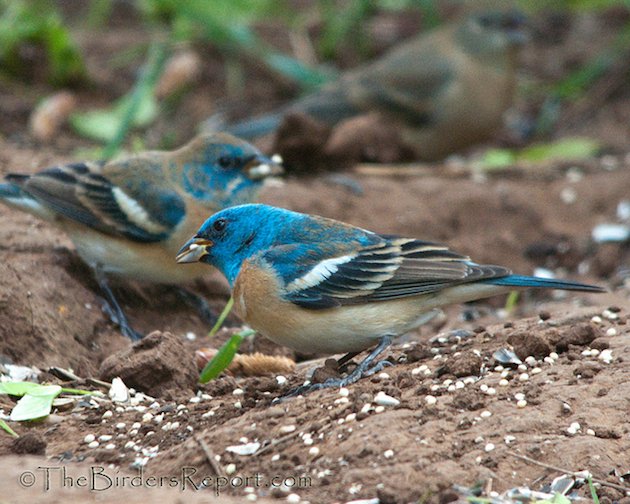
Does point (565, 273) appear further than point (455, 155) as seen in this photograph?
No

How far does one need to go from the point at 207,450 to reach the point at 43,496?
0.61 m

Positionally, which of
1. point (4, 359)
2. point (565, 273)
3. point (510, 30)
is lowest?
point (565, 273)

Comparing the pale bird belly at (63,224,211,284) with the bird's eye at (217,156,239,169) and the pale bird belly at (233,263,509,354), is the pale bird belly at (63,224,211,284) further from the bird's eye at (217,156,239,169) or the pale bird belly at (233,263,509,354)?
the pale bird belly at (233,263,509,354)

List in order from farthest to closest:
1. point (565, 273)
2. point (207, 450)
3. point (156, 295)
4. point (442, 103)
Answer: point (442, 103) → point (565, 273) → point (156, 295) → point (207, 450)

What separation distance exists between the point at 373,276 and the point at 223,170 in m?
1.76

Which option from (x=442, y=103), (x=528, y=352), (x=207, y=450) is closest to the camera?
(x=207, y=450)

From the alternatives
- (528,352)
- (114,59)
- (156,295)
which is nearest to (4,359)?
(156,295)

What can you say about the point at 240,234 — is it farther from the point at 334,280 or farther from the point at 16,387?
the point at 16,387

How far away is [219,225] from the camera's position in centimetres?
471

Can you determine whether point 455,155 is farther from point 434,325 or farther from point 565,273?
point 434,325

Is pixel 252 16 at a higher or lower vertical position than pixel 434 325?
higher

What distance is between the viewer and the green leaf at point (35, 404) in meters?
4.07

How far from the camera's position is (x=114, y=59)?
10414mm

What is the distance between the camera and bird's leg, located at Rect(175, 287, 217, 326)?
5.93m
